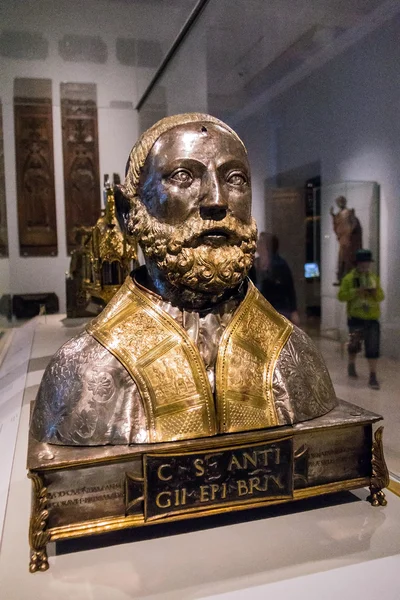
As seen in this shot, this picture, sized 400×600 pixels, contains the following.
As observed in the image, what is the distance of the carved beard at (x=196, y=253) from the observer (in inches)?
76.9

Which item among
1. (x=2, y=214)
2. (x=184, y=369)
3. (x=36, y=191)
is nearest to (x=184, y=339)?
(x=184, y=369)

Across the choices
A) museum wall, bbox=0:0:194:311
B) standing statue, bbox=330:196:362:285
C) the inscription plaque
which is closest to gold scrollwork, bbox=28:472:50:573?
the inscription plaque

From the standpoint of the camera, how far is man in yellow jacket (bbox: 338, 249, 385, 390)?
3.44 metres

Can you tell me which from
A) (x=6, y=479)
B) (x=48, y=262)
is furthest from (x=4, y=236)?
(x=6, y=479)

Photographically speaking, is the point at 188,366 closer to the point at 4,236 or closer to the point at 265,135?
the point at 265,135

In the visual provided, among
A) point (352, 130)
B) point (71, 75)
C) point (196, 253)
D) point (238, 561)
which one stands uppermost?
point (71, 75)

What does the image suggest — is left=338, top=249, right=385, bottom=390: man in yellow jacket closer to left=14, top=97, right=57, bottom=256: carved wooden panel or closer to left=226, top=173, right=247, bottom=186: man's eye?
left=226, top=173, right=247, bottom=186: man's eye

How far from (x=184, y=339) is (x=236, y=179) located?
2.00ft

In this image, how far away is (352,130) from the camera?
3443 millimetres

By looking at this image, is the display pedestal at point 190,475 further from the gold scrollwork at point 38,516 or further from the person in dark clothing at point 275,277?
the person in dark clothing at point 275,277

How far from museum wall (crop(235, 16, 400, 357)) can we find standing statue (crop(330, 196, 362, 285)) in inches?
4.4

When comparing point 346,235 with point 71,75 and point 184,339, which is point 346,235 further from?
point 71,75

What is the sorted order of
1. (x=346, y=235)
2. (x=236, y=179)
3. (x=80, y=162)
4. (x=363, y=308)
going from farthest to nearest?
(x=80, y=162) < (x=346, y=235) < (x=363, y=308) < (x=236, y=179)

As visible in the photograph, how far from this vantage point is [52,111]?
461 centimetres
